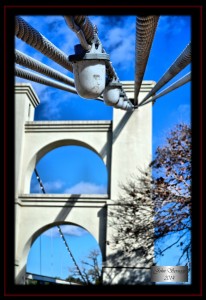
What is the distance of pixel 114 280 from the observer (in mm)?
15508

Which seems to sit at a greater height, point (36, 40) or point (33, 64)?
point (33, 64)

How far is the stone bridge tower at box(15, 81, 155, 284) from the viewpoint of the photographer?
54.1 ft

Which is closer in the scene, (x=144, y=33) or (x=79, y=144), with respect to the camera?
(x=144, y=33)

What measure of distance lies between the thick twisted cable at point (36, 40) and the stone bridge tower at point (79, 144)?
11.2 meters

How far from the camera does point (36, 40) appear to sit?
429 cm

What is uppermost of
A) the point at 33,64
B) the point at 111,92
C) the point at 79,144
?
the point at 79,144

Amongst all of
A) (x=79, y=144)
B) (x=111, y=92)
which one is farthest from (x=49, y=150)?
(x=111, y=92)

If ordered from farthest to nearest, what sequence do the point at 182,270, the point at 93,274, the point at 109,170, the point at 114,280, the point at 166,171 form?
the point at 93,274, the point at 109,170, the point at 114,280, the point at 166,171, the point at 182,270

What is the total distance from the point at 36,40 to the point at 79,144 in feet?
43.4

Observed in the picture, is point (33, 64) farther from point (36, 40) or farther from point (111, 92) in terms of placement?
point (111, 92)

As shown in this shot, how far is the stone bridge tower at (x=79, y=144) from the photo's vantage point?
54.1ft
